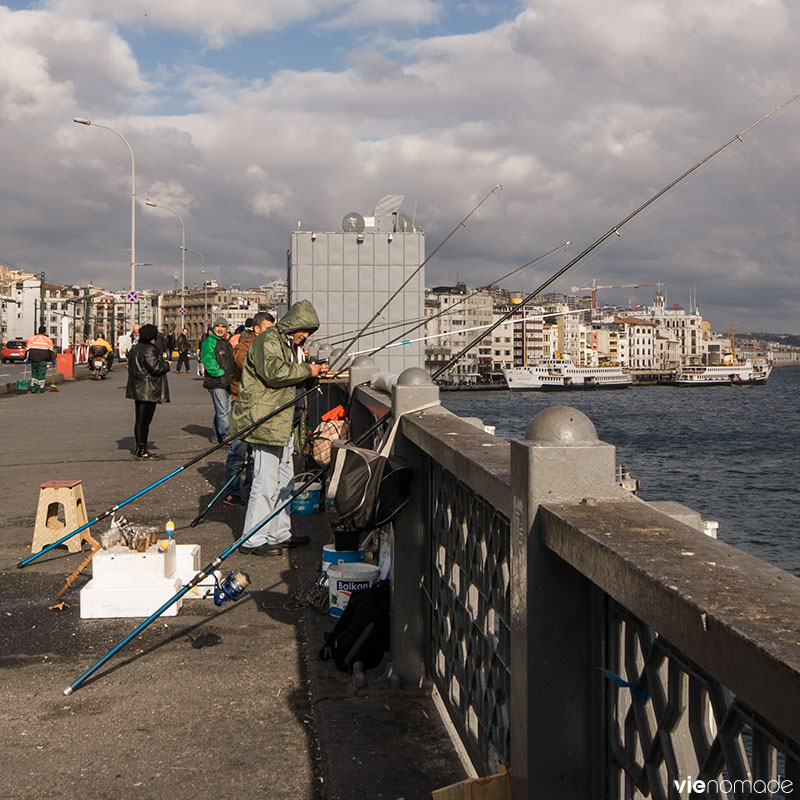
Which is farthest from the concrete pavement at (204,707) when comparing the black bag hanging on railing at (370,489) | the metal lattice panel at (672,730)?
the metal lattice panel at (672,730)

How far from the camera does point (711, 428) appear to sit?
88688 mm

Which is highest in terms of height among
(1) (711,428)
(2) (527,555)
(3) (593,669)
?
(2) (527,555)

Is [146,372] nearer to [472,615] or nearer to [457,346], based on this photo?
[472,615]

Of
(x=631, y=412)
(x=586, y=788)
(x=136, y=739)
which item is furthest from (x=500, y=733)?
(x=631, y=412)

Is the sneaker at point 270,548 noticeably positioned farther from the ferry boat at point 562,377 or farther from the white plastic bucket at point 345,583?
the ferry boat at point 562,377

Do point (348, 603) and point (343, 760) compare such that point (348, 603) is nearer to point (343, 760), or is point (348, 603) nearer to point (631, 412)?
point (343, 760)

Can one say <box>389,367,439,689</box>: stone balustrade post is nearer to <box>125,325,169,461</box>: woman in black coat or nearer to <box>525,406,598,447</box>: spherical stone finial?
<box>525,406,598,447</box>: spherical stone finial

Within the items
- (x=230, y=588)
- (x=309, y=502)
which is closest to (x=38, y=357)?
(x=309, y=502)

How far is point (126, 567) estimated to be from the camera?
5254mm

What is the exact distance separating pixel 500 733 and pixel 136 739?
1479 mm

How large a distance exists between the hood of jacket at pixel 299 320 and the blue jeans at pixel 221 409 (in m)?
4.43

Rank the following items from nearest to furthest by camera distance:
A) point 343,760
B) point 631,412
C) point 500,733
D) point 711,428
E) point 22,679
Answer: point 500,733, point 343,760, point 22,679, point 711,428, point 631,412

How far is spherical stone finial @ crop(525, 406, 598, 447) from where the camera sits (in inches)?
85.5

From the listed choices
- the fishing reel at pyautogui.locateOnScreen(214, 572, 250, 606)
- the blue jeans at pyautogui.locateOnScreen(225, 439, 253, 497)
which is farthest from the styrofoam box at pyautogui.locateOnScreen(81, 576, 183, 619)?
the blue jeans at pyautogui.locateOnScreen(225, 439, 253, 497)
